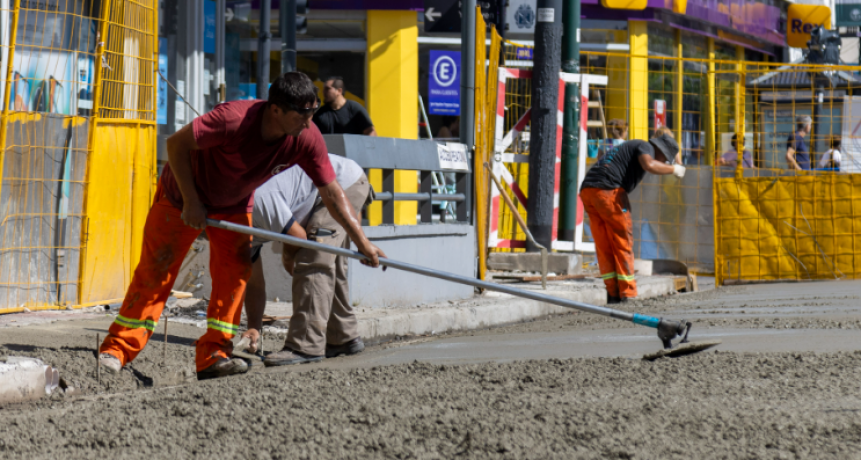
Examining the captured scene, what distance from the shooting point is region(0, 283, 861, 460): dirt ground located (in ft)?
10.2

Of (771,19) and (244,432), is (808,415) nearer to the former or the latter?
(244,432)

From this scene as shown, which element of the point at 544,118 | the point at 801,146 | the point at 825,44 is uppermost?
the point at 825,44

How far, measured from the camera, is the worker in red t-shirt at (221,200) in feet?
15.0

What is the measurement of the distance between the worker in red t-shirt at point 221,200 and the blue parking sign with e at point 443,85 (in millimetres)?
11669

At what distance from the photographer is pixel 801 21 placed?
2364 centimetres

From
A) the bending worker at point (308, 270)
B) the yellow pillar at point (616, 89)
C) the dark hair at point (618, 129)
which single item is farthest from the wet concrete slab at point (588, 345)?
the yellow pillar at point (616, 89)

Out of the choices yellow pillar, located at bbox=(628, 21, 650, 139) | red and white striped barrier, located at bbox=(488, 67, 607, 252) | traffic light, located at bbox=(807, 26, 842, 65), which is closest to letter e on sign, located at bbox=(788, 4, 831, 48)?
traffic light, located at bbox=(807, 26, 842, 65)

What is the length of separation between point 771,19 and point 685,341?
19570 millimetres

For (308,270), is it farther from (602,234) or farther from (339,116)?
(602,234)

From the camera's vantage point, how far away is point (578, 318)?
7.42 metres

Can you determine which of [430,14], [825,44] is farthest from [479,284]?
[825,44]

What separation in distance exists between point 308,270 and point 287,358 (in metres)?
0.48

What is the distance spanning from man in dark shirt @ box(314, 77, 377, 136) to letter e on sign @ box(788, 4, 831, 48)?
60.2 feet

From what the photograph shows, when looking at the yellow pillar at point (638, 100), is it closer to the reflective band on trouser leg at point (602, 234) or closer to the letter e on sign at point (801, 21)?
the reflective band on trouser leg at point (602, 234)
